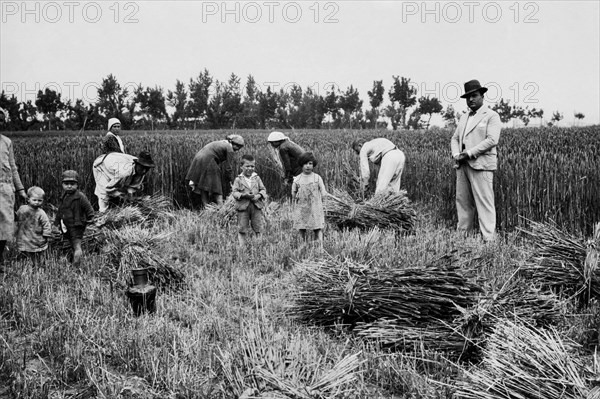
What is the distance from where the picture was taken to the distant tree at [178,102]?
75.8m

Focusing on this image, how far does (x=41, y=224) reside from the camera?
213 inches

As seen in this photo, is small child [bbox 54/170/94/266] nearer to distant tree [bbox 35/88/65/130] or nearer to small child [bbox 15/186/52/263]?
small child [bbox 15/186/52/263]

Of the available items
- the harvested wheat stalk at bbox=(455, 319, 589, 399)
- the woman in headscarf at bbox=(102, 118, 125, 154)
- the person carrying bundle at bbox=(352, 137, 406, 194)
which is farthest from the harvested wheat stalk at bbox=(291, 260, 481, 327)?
the woman in headscarf at bbox=(102, 118, 125, 154)

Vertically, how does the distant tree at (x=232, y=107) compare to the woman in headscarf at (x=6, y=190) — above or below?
above

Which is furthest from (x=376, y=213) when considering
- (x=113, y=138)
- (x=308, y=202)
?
(x=113, y=138)

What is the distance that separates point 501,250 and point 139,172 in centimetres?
482

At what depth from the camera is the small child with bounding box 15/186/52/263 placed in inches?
209

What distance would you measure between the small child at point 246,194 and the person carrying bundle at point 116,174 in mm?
1682

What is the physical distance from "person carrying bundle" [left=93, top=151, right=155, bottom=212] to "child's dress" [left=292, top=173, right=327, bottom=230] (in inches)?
96.2

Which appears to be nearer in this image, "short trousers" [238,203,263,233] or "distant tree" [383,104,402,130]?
"short trousers" [238,203,263,233]

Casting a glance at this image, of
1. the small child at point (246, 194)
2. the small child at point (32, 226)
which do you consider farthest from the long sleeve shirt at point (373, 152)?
the small child at point (32, 226)

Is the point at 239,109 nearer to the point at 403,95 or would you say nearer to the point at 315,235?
the point at 403,95

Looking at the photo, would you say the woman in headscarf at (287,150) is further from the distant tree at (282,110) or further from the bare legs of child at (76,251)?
the distant tree at (282,110)

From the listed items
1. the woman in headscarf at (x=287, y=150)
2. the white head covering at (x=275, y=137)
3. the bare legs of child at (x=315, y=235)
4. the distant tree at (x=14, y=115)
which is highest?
the distant tree at (x=14, y=115)
